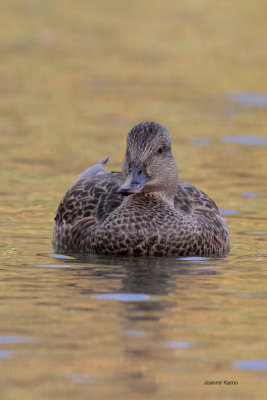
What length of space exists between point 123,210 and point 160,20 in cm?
2054

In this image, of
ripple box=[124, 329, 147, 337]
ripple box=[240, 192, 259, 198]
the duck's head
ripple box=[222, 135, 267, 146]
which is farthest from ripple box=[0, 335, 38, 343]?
ripple box=[222, 135, 267, 146]

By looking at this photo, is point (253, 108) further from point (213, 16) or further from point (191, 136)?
point (213, 16)

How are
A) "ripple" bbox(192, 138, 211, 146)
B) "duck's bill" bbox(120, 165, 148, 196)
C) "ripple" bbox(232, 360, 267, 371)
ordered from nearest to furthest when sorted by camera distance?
"ripple" bbox(232, 360, 267, 371) → "duck's bill" bbox(120, 165, 148, 196) → "ripple" bbox(192, 138, 211, 146)

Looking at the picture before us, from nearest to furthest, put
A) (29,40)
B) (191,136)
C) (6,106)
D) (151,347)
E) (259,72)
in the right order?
1. (151,347)
2. (191,136)
3. (6,106)
4. (259,72)
5. (29,40)

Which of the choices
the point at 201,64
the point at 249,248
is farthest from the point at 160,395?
the point at 201,64

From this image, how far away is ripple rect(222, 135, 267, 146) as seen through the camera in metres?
17.3

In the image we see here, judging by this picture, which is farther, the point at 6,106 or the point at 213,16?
the point at 213,16

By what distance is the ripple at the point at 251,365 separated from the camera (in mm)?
7035

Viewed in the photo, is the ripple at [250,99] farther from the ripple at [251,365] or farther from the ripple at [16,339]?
the ripple at [251,365]

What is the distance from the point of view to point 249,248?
11.3 metres

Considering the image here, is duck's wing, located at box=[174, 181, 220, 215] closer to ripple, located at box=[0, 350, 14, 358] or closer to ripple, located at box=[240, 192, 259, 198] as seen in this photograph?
ripple, located at box=[240, 192, 259, 198]

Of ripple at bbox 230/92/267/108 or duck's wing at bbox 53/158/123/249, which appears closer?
duck's wing at bbox 53/158/123/249

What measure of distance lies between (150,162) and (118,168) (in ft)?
16.9

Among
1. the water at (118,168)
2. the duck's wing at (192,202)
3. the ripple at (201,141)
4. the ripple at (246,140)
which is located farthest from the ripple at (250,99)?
the duck's wing at (192,202)
